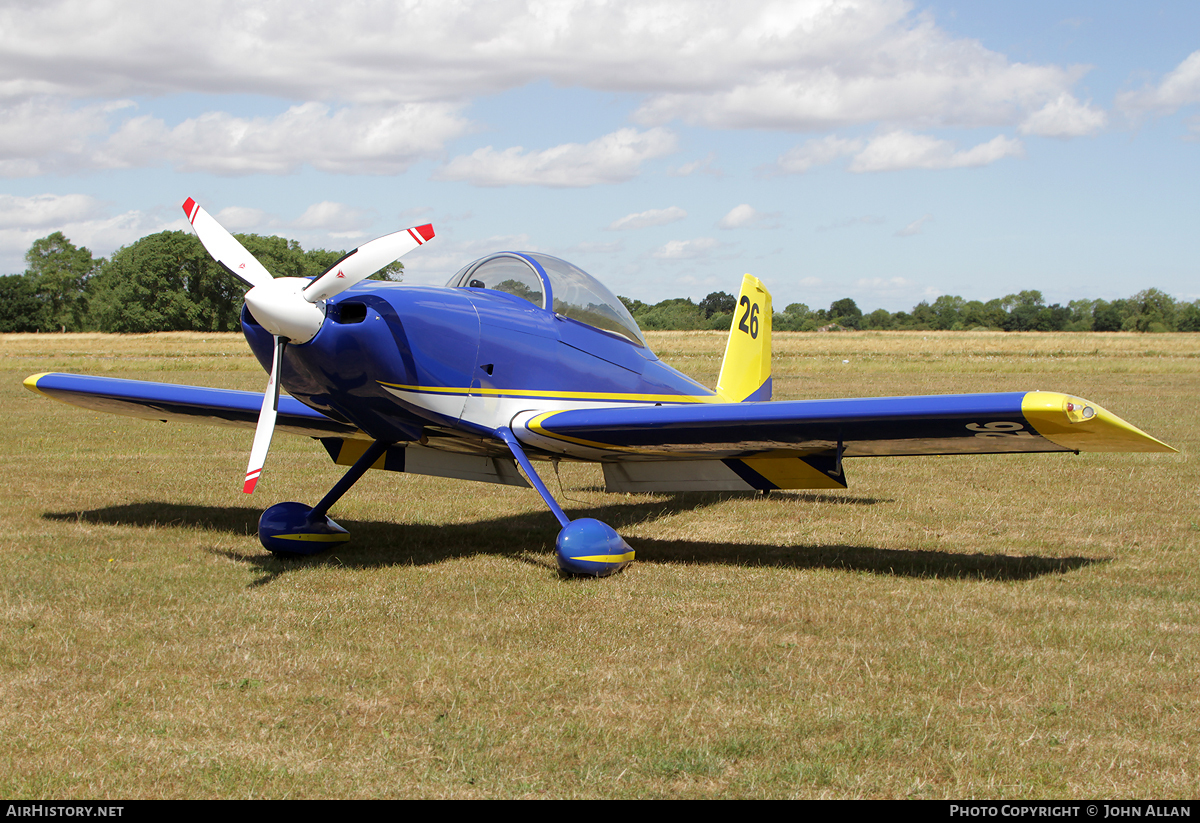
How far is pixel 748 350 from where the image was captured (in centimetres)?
1101

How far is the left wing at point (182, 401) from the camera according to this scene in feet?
26.9

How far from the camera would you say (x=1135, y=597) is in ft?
19.8

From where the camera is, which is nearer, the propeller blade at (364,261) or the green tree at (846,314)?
the propeller blade at (364,261)

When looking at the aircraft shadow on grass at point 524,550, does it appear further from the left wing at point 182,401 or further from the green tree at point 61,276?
the green tree at point 61,276

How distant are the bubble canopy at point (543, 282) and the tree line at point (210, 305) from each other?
152 feet

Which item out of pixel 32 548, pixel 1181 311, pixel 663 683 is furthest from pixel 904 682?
pixel 1181 311

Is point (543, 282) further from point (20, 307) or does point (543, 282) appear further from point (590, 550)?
point (20, 307)

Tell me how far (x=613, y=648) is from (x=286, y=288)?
2978mm

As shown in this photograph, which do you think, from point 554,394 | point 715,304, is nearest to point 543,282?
point 554,394

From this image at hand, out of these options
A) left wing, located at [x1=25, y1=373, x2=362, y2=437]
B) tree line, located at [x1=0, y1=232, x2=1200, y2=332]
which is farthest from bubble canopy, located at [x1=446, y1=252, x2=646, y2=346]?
tree line, located at [x1=0, y1=232, x2=1200, y2=332]

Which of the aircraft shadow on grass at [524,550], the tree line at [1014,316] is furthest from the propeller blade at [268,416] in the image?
the tree line at [1014,316]

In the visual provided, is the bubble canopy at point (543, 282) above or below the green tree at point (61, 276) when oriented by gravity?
below

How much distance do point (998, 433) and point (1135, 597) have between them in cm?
137

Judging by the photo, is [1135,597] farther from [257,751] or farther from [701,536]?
[257,751]
